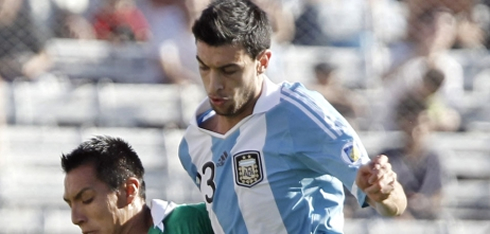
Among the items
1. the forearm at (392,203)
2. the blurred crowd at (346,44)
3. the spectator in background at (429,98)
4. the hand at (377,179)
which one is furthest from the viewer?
the spectator in background at (429,98)

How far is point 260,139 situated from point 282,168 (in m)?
0.14

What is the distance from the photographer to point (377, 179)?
300 centimetres

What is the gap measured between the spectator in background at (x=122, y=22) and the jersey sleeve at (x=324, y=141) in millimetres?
4223

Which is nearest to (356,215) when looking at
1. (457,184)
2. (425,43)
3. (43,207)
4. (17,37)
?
(457,184)

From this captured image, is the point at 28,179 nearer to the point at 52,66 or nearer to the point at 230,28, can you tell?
the point at 52,66

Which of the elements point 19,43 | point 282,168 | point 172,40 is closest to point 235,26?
point 282,168

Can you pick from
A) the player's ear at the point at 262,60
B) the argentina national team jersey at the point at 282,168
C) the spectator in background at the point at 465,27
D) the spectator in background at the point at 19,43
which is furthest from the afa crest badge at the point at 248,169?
the spectator in background at the point at 465,27

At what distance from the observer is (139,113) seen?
760cm

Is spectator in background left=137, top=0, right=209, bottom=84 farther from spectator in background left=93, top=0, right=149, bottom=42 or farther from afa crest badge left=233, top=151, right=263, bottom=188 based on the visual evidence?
afa crest badge left=233, top=151, right=263, bottom=188

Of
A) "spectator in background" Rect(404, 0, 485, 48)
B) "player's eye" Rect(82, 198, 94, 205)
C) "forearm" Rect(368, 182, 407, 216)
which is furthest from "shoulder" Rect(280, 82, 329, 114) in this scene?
"spectator in background" Rect(404, 0, 485, 48)

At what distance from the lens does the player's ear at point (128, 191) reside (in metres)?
3.91

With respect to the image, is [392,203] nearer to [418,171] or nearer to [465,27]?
[418,171]

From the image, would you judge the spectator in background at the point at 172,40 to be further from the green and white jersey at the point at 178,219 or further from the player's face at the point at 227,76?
the player's face at the point at 227,76

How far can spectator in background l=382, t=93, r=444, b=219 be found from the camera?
7.13 metres
